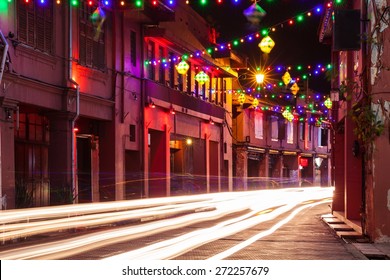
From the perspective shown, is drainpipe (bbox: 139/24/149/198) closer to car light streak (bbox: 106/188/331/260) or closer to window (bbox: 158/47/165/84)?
window (bbox: 158/47/165/84)

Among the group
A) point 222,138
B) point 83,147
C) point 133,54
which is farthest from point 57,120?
point 222,138

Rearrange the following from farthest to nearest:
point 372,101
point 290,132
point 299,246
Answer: point 290,132
point 372,101
point 299,246

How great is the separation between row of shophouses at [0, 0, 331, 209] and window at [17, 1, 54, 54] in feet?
0.11

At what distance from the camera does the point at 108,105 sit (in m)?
23.7

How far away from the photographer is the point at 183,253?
1119 centimetres

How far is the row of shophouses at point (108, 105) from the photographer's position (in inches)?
735

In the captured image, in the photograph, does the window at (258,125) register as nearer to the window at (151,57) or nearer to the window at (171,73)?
the window at (171,73)

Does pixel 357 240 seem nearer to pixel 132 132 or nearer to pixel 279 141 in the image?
pixel 132 132

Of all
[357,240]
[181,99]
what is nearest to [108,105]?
[181,99]

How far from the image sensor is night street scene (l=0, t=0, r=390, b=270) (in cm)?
1261

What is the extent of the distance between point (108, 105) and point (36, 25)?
17.1 feet

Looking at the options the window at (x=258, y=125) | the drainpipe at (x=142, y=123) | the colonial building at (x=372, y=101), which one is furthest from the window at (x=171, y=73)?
the colonial building at (x=372, y=101)

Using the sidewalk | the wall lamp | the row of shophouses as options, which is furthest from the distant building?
the sidewalk
